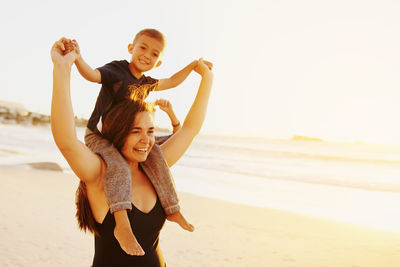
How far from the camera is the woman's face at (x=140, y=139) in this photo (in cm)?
181

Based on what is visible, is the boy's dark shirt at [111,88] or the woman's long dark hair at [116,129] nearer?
the woman's long dark hair at [116,129]

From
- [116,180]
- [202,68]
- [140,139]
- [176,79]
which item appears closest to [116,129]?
[140,139]

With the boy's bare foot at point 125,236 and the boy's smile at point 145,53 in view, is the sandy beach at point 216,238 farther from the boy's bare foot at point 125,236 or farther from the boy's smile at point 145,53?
the boy's bare foot at point 125,236

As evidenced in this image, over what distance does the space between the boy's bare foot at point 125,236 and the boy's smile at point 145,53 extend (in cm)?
123

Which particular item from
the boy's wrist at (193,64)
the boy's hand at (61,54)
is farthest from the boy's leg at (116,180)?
the boy's wrist at (193,64)

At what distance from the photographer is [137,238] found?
72.6 inches

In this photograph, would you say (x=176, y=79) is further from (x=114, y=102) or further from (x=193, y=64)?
(x=114, y=102)

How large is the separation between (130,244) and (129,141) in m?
0.46

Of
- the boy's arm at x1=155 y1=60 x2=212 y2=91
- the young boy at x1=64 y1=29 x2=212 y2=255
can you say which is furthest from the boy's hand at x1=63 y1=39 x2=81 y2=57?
the boy's arm at x1=155 y1=60 x2=212 y2=91

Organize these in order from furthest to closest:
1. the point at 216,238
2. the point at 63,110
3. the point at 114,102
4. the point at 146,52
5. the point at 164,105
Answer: the point at 216,238 < the point at 146,52 < the point at 114,102 < the point at 164,105 < the point at 63,110

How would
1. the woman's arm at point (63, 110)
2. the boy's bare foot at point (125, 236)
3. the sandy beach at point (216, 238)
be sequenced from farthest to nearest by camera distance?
the sandy beach at point (216, 238), the boy's bare foot at point (125, 236), the woman's arm at point (63, 110)

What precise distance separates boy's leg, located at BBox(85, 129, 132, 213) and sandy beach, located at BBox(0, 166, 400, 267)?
4325 mm

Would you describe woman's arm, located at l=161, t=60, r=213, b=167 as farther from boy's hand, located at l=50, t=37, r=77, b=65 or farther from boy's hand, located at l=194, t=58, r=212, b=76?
boy's hand, located at l=50, t=37, r=77, b=65

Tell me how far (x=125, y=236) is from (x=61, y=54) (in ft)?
2.62
